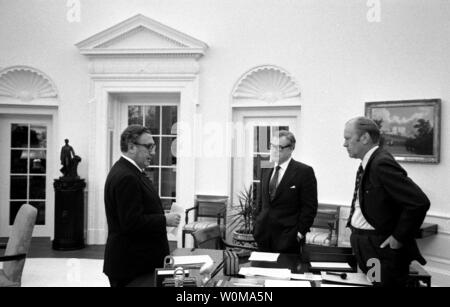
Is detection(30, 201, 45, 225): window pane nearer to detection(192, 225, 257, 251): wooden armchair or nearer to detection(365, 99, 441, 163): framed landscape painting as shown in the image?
detection(192, 225, 257, 251): wooden armchair

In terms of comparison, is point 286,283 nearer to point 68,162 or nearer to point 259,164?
point 259,164

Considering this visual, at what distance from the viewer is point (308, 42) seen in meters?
5.81

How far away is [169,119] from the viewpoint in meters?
6.75

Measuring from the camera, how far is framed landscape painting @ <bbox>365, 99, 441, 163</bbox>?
502cm

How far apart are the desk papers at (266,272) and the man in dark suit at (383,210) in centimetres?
42

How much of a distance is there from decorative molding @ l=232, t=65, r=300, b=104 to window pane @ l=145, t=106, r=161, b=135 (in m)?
1.27

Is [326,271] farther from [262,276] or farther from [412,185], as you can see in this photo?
[412,185]

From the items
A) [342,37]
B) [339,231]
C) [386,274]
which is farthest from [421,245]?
[386,274]

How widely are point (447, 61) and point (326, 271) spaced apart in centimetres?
371

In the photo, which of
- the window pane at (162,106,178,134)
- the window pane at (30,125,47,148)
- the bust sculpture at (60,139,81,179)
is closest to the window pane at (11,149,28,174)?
the window pane at (30,125,47,148)

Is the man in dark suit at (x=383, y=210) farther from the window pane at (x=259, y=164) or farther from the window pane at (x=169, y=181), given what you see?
the window pane at (x=169, y=181)

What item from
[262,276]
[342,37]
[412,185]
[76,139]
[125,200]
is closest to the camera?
[262,276]

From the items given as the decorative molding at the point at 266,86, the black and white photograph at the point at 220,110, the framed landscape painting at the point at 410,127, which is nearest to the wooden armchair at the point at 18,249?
the black and white photograph at the point at 220,110

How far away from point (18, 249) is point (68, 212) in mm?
2713
